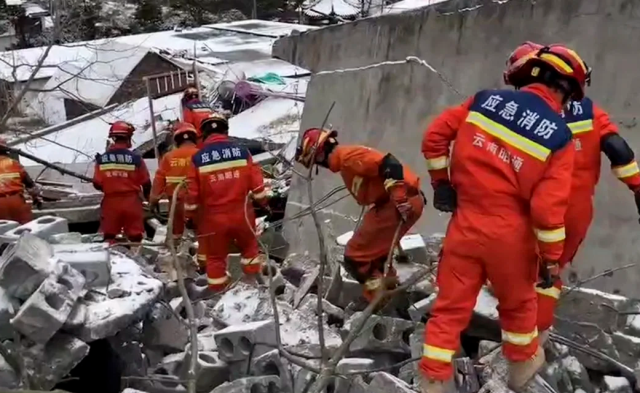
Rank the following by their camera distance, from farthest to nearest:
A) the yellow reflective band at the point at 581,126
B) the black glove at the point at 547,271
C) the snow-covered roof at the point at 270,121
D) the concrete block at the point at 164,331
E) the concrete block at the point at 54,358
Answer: the snow-covered roof at the point at 270,121
the concrete block at the point at 164,331
the yellow reflective band at the point at 581,126
the concrete block at the point at 54,358
the black glove at the point at 547,271

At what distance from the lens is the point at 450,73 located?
22.1 feet

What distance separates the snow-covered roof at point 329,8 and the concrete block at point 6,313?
24215mm

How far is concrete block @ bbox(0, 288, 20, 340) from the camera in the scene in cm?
375

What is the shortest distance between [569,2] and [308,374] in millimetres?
3671

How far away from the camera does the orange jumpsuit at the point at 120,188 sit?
25.2 feet

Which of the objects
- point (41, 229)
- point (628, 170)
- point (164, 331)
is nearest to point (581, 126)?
point (628, 170)

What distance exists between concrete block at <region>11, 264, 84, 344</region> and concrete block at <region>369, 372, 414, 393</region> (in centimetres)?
152

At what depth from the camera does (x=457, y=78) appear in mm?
6684

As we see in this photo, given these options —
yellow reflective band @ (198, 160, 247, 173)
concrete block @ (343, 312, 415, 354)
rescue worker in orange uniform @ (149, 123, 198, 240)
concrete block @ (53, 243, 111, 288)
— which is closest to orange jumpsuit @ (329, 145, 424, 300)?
concrete block @ (343, 312, 415, 354)

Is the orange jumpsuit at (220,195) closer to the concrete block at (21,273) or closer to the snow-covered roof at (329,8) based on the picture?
the concrete block at (21,273)

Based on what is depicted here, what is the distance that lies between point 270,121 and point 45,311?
11.0 m

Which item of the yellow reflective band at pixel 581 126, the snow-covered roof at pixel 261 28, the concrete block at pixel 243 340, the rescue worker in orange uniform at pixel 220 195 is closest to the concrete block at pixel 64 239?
the concrete block at pixel 243 340

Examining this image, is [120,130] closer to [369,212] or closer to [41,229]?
[41,229]

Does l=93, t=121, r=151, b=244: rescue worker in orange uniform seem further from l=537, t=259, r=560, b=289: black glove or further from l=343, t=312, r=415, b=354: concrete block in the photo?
l=537, t=259, r=560, b=289: black glove
